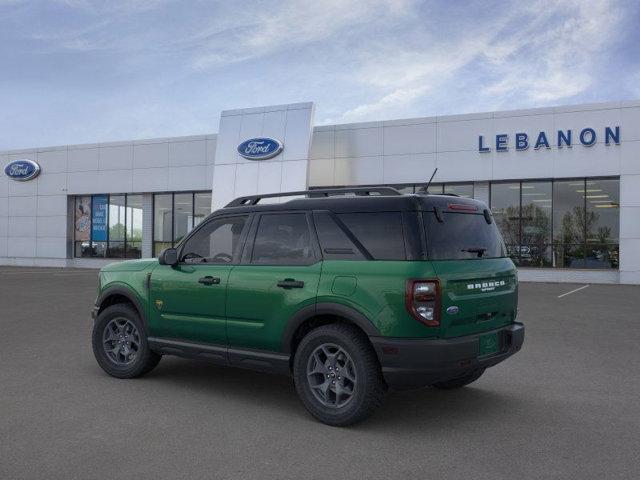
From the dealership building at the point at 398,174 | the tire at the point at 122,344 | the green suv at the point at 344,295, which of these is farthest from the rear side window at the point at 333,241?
the dealership building at the point at 398,174

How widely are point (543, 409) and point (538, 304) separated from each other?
947 centimetres

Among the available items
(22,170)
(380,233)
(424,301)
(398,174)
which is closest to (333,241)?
(380,233)

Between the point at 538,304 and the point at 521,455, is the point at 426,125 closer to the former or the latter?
the point at 538,304

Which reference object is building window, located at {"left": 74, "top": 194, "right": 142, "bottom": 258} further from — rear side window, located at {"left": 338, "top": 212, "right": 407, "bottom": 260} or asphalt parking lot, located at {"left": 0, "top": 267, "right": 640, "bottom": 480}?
rear side window, located at {"left": 338, "top": 212, "right": 407, "bottom": 260}

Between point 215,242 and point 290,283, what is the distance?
1.23m

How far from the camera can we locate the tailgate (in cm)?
466

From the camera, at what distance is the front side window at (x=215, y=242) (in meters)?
5.91

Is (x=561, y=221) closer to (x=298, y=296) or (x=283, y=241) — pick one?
(x=283, y=241)

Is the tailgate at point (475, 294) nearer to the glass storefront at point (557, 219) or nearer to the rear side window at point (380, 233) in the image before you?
the rear side window at point (380, 233)

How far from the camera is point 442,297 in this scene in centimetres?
460

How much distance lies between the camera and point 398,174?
80.3ft

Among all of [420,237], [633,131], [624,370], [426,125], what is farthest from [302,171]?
[420,237]

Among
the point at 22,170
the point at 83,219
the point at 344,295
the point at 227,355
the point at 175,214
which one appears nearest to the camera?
the point at 344,295

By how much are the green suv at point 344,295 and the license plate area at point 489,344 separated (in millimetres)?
16
